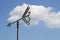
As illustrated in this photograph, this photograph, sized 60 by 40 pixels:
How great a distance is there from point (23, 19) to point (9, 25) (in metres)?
2.11

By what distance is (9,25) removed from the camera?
14.3 m

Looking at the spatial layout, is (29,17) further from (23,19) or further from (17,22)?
(17,22)

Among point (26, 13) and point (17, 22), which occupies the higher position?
point (26, 13)

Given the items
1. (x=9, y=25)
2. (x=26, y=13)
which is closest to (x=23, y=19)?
(x=26, y=13)

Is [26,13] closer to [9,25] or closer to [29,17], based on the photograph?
[29,17]

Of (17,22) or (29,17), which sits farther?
(29,17)

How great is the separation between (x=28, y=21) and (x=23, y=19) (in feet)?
2.98

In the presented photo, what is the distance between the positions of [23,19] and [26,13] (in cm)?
60

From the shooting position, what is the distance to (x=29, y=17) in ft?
44.5

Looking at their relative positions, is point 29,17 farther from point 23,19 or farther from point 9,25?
point 9,25

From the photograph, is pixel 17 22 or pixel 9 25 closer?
pixel 17 22

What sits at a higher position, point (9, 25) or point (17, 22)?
point (9, 25)

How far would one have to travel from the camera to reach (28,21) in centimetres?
1362

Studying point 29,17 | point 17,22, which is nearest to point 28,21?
point 29,17
